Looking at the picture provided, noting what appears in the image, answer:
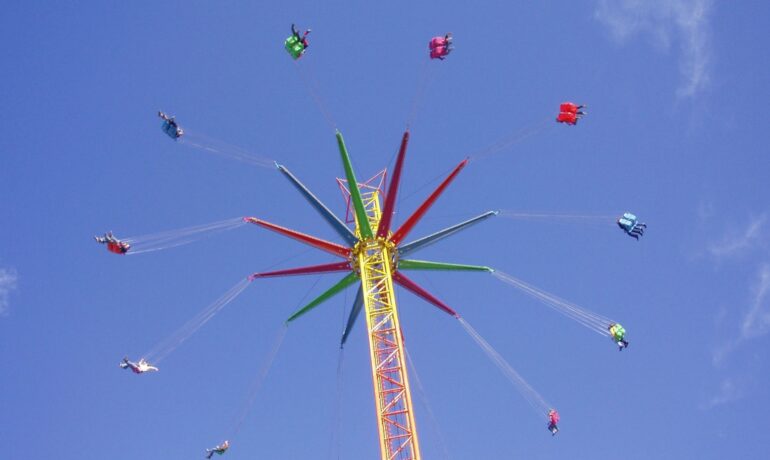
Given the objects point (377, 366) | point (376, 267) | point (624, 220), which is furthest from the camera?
point (624, 220)

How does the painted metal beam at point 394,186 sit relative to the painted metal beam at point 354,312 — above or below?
above

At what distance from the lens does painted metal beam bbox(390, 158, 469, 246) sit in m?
39.9

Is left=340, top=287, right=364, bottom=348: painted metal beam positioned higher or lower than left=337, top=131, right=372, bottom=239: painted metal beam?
lower

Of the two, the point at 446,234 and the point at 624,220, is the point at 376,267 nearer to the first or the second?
the point at 446,234

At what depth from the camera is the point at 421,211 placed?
40.4 metres

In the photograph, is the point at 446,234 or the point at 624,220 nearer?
the point at 446,234

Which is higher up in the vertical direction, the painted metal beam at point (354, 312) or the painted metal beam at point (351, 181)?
the painted metal beam at point (351, 181)

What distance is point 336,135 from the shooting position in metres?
39.0

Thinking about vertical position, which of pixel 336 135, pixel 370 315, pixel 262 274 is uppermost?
pixel 336 135

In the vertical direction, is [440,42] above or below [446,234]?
above

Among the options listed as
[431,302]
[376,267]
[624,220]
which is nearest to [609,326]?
[624,220]

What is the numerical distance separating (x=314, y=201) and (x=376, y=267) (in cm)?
480

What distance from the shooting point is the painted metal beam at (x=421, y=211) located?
131 ft

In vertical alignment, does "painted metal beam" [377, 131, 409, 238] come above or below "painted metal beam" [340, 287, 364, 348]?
above
